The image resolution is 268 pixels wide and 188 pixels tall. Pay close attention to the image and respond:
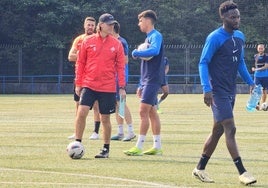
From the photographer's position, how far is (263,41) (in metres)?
55.7

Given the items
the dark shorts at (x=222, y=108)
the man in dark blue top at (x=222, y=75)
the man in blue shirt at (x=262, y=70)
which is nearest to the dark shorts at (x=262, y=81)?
the man in blue shirt at (x=262, y=70)

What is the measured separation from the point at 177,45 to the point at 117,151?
129 ft

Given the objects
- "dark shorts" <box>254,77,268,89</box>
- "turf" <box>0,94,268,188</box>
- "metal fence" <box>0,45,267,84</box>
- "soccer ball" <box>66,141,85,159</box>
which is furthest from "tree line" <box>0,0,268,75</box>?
"soccer ball" <box>66,141,85,159</box>

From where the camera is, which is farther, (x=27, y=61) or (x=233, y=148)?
(x=27, y=61)

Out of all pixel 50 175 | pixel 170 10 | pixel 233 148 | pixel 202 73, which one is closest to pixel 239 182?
pixel 233 148

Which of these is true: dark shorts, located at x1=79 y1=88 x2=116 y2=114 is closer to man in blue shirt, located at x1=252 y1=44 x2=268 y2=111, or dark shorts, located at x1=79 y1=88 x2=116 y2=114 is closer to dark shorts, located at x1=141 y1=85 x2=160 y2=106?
dark shorts, located at x1=141 y1=85 x2=160 y2=106

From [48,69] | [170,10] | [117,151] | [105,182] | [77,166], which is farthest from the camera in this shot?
[170,10]

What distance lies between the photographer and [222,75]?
10609mm

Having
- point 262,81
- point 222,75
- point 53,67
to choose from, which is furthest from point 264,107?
point 53,67

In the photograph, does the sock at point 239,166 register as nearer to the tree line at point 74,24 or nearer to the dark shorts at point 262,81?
the dark shorts at point 262,81

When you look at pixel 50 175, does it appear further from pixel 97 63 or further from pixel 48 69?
pixel 48 69

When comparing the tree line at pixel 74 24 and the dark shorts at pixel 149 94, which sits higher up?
the dark shorts at pixel 149 94

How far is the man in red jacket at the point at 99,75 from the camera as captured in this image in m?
13.1

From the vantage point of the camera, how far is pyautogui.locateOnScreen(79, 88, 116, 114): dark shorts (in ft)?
43.2
